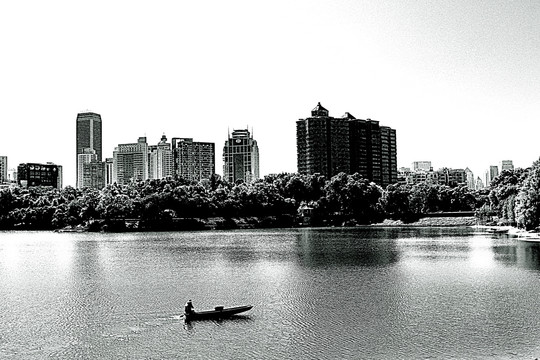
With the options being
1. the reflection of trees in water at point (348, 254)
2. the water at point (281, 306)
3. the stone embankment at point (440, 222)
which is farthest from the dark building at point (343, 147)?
the water at point (281, 306)

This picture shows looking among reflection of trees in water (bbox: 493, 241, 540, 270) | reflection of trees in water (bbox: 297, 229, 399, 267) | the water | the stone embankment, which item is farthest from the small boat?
the stone embankment

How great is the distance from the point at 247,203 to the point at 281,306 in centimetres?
9841

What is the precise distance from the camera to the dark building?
181 m

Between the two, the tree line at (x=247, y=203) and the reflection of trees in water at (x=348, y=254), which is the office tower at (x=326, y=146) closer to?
the tree line at (x=247, y=203)

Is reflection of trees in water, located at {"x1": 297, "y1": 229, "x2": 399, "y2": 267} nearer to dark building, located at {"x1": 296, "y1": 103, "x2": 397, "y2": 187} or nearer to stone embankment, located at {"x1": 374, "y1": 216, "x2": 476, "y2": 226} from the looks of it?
stone embankment, located at {"x1": 374, "y1": 216, "x2": 476, "y2": 226}

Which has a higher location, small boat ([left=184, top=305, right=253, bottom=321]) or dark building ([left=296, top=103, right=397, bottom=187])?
dark building ([left=296, top=103, right=397, bottom=187])

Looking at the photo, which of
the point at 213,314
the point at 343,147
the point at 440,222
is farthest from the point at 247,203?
the point at 213,314

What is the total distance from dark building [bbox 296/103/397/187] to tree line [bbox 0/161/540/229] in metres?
39.0

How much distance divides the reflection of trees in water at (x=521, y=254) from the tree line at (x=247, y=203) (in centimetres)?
5256

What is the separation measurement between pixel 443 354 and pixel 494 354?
1780mm

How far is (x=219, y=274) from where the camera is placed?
144 ft

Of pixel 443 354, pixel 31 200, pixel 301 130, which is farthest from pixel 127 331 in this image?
pixel 301 130

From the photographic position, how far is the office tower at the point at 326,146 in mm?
Result: 180125

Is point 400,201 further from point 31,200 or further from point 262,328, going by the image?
point 262,328
